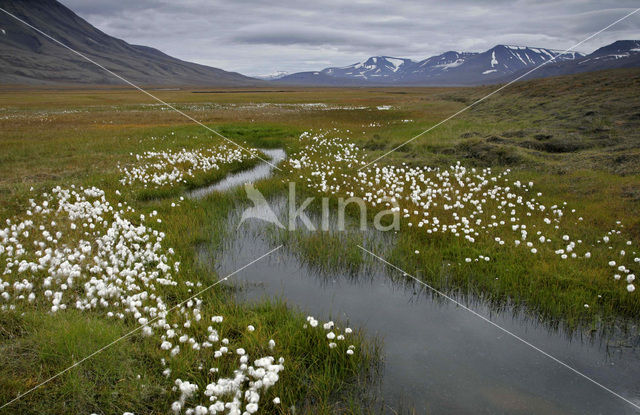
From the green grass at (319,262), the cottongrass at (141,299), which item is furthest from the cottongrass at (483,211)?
the cottongrass at (141,299)

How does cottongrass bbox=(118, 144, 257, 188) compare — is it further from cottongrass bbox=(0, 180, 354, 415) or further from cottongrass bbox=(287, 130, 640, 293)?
cottongrass bbox=(0, 180, 354, 415)

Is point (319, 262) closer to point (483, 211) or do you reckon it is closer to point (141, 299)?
point (141, 299)

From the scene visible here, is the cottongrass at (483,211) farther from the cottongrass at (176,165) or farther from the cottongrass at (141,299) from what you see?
the cottongrass at (141,299)

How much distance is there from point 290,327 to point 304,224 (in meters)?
5.39

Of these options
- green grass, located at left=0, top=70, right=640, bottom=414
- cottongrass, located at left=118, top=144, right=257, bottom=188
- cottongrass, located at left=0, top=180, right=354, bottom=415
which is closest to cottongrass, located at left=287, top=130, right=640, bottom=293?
green grass, located at left=0, top=70, right=640, bottom=414

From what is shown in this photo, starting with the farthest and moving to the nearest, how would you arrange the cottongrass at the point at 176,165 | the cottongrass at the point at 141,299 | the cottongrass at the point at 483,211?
the cottongrass at the point at 176,165, the cottongrass at the point at 483,211, the cottongrass at the point at 141,299

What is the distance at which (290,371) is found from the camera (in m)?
5.05

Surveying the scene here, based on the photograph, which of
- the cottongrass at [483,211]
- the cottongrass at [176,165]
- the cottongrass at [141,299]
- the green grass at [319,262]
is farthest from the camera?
the cottongrass at [176,165]

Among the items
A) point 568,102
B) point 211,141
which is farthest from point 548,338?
point 568,102

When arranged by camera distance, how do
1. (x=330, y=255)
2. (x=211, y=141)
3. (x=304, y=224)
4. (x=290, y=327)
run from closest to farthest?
(x=290, y=327) → (x=330, y=255) → (x=304, y=224) → (x=211, y=141)

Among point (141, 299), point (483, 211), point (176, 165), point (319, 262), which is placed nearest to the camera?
point (141, 299)

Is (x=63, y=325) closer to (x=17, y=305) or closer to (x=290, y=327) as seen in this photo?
(x=17, y=305)

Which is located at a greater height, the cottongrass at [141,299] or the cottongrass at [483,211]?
the cottongrass at [483,211]

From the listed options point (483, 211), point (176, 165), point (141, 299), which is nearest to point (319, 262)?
point (141, 299)
